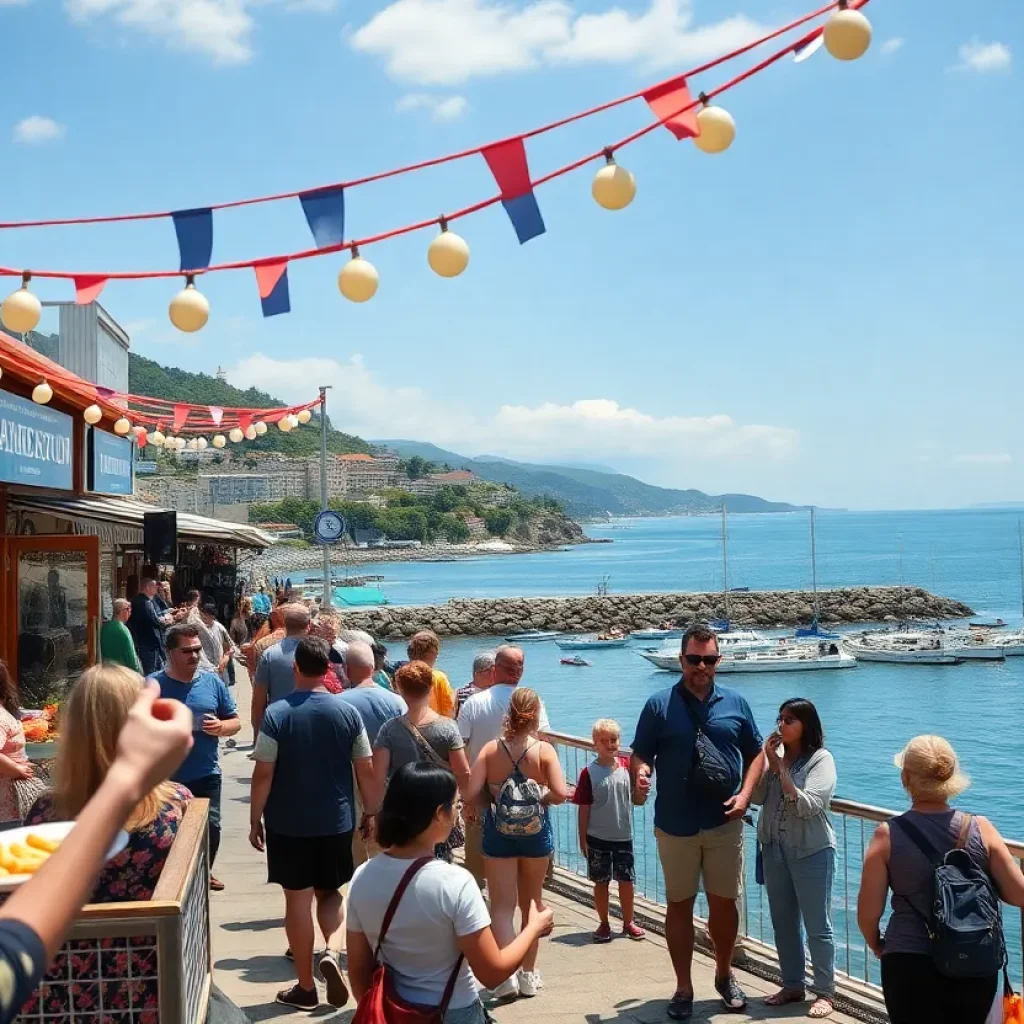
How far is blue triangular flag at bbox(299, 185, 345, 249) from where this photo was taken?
5.19 metres

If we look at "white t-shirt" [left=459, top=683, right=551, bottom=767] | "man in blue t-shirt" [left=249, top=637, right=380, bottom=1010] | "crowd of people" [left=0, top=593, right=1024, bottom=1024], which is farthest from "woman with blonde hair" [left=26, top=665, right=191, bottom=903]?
"white t-shirt" [left=459, top=683, right=551, bottom=767]

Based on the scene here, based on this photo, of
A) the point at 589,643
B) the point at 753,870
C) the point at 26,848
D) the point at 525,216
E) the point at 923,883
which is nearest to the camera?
the point at 26,848

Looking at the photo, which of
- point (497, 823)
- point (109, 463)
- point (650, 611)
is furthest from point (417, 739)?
point (650, 611)

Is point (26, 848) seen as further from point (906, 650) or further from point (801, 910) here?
point (906, 650)

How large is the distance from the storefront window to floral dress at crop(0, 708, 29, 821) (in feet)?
14.8

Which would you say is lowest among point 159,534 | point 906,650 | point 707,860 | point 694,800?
point 906,650

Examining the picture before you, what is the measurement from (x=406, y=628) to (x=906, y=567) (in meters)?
110

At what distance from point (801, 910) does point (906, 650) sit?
2274 inches

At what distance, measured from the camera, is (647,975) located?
19.4ft

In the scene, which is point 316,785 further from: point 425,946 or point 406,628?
point 406,628

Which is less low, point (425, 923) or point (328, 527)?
point (328, 527)

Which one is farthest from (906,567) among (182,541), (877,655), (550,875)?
(550,875)

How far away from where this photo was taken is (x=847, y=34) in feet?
13.2

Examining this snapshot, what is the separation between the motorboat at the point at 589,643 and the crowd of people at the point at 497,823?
2313 inches
